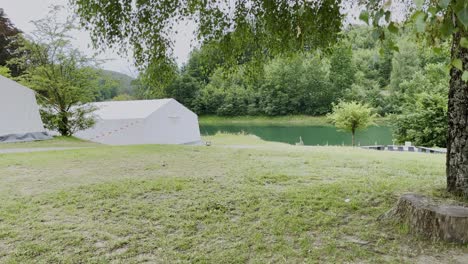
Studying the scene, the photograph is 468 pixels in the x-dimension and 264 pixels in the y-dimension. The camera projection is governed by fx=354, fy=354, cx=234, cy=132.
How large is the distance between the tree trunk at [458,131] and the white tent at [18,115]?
11280 mm

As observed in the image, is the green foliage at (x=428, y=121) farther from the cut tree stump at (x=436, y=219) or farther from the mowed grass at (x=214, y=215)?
the cut tree stump at (x=436, y=219)

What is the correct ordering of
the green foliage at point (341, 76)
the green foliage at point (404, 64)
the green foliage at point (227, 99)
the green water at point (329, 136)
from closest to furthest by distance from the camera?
the green water at point (329, 136), the green foliage at point (404, 64), the green foliage at point (341, 76), the green foliage at point (227, 99)

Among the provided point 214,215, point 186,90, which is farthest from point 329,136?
point 186,90

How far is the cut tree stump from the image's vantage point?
2.30 metres

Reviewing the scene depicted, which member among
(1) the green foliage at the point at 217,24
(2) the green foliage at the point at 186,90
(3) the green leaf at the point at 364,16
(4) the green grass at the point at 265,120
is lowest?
(4) the green grass at the point at 265,120

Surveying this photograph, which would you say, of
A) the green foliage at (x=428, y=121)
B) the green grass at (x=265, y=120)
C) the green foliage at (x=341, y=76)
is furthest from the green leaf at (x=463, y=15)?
the green foliage at (x=341, y=76)

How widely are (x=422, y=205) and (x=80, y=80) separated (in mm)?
13066

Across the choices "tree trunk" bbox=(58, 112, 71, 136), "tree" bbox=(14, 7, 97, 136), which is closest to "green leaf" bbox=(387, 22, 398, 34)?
"tree" bbox=(14, 7, 97, 136)

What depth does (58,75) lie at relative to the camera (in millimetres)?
13000

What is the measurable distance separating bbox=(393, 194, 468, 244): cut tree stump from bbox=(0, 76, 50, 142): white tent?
36.6 ft

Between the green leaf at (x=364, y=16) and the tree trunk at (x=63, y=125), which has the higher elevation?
the green leaf at (x=364, y=16)

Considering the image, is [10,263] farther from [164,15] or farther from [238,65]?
[238,65]

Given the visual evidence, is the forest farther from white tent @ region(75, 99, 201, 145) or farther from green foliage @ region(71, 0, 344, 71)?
white tent @ region(75, 99, 201, 145)

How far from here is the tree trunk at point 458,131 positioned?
9.11 ft
